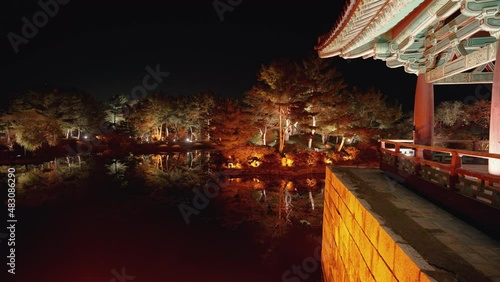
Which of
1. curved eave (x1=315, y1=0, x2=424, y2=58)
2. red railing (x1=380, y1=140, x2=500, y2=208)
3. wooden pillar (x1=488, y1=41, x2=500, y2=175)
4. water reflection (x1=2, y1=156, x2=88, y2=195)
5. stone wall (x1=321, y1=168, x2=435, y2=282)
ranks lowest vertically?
water reflection (x1=2, y1=156, x2=88, y2=195)

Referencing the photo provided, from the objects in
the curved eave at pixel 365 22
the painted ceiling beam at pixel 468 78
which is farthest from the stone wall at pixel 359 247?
the painted ceiling beam at pixel 468 78

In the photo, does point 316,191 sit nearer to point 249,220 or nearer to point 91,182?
point 249,220

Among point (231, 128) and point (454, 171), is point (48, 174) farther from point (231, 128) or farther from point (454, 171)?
point (454, 171)

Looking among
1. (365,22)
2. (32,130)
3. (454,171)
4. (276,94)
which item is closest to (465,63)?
(365,22)

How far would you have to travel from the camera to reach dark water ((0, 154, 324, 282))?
306 inches

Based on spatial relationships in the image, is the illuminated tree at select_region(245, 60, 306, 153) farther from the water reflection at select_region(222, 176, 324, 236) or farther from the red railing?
the red railing

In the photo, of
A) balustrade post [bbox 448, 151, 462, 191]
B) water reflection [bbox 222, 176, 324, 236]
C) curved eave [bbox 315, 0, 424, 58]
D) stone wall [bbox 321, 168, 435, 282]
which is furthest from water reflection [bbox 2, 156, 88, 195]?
balustrade post [bbox 448, 151, 462, 191]

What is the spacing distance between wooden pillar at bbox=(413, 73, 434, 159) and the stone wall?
9.12 feet

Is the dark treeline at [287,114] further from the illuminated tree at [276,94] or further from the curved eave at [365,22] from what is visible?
the curved eave at [365,22]

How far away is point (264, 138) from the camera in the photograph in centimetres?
2658

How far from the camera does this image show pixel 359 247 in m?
4.11

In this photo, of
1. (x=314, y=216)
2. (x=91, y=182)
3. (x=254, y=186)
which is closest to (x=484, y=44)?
(x=314, y=216)

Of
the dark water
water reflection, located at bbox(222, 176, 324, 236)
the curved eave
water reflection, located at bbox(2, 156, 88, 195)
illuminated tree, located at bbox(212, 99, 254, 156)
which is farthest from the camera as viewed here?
illuminated tree, located at bbox(212, 99, 254, 156)

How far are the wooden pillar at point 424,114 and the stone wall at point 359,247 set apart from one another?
278cm
